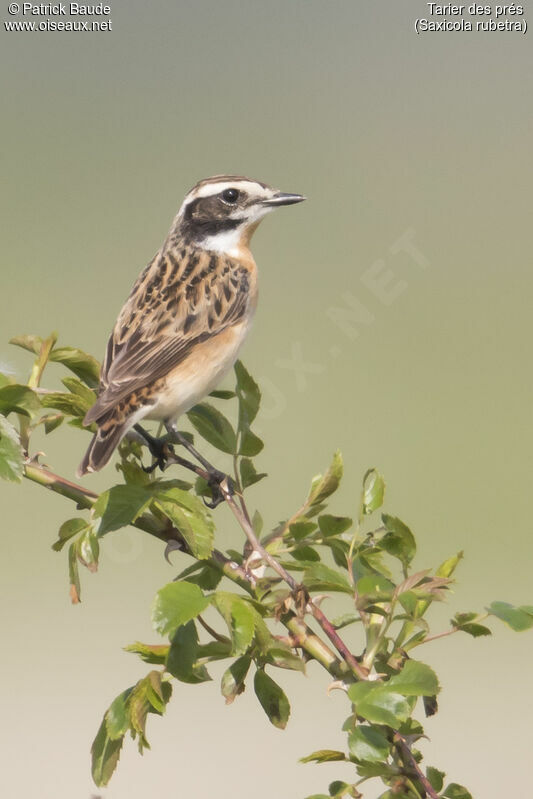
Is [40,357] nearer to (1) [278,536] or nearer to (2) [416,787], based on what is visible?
(1) [278,536]

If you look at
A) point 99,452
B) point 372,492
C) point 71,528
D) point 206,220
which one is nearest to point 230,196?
point 206,220

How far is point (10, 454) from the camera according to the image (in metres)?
1.51

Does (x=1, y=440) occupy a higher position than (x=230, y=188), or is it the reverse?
(x=230, y=188)

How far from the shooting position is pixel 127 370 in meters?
3.21

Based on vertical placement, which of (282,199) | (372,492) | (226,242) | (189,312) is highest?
(282,199)

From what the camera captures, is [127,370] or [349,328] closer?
[127,370]

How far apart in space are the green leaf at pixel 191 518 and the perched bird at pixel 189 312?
1.03 m

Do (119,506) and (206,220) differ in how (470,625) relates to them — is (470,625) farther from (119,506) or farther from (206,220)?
(206,220)

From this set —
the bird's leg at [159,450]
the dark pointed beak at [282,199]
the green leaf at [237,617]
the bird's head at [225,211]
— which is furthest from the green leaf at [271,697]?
the bird's head at [225,211]

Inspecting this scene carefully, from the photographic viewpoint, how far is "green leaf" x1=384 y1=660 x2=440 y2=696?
1.37m

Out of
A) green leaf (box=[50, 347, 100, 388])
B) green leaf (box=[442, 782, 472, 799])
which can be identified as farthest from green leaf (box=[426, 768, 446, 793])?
green leaf (box=[50, 347, 100, 388])

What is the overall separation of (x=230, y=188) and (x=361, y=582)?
2797 mm

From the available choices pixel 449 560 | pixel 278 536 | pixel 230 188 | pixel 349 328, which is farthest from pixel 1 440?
pixel 349 328

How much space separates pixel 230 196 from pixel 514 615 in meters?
2.91
